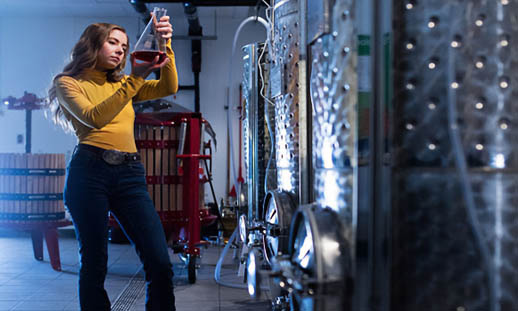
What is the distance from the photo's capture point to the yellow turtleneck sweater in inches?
70.6

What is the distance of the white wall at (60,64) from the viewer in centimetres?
711

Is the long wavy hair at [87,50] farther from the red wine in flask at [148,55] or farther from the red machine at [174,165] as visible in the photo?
the red machine at [174,165]

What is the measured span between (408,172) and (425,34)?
266 mm

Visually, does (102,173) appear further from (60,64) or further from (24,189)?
(60,64)

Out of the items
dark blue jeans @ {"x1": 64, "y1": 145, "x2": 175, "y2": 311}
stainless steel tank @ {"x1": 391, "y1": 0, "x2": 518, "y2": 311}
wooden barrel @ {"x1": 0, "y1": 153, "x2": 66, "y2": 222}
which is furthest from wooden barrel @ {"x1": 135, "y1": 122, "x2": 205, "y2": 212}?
stainless steel tank @ {"x1": 391, "y1": 0, "x2": 518, "y2": 311}

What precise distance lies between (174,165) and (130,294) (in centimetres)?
122

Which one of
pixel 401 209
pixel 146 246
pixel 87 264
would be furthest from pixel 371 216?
pixel 87 264

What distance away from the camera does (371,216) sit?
0.94m

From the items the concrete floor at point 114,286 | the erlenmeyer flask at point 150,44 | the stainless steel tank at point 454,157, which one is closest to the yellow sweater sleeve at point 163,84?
the erlenmeyer flask at point 150,44

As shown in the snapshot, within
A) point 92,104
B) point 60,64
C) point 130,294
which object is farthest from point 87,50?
point 60,64

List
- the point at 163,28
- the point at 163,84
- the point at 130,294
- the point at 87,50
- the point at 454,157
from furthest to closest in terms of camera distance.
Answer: the point at 130,294, the point at 163,84, the point at 87,50, the point at 163,28, the point at 454,157

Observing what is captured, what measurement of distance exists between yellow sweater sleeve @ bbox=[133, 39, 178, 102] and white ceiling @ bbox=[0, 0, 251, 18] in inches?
192

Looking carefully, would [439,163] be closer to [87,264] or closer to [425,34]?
[425,34]

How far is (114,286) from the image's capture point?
11.9 ft
